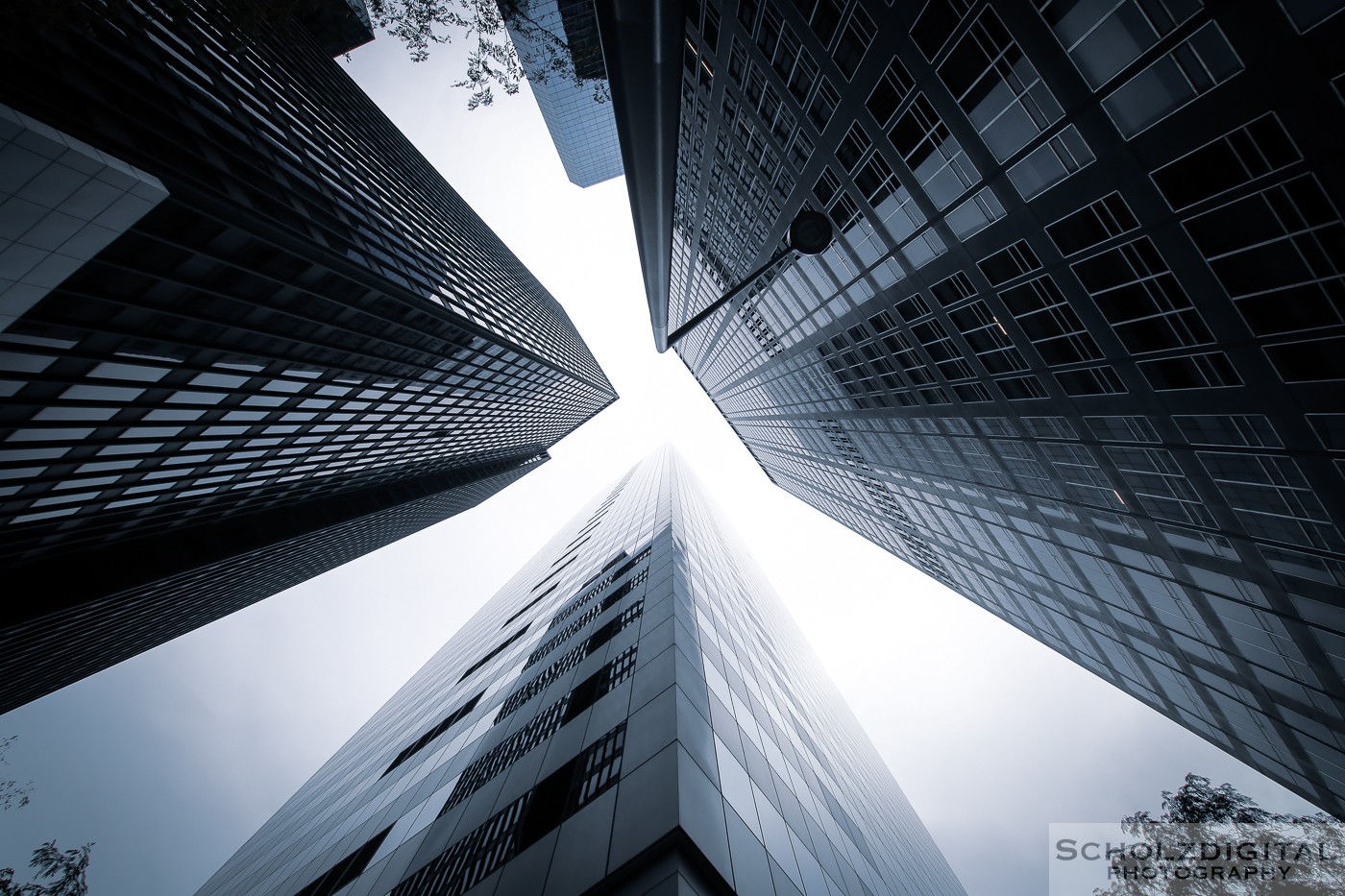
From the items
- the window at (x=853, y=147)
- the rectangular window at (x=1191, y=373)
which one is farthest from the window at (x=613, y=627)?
the window at (x=853, y=147)

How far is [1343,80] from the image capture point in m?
9.95

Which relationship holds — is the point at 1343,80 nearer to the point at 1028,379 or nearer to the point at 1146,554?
the point at 1028,379

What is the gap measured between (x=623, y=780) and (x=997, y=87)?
2092 cm

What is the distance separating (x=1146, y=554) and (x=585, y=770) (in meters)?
27.3

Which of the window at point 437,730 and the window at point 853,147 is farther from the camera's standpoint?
the window at point 437,730

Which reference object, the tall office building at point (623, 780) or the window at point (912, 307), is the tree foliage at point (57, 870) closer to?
the tall office building at point (623, 780)

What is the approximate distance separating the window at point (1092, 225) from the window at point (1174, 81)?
204cm

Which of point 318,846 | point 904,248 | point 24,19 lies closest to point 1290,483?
point 904,248

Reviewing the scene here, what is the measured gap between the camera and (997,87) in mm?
15797

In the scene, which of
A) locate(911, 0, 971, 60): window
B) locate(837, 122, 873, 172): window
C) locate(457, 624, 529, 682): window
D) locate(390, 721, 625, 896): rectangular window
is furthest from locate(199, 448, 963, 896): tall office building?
locate(911, 0, 971, 60): window

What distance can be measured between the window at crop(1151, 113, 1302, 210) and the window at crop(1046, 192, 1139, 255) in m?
1.23

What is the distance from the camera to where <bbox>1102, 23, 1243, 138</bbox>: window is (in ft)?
36.8

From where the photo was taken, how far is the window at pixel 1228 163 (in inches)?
443

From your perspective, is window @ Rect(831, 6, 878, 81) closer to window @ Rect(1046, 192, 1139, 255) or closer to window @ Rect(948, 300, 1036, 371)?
window @ Rect(1046, 192, 1139, 255)
